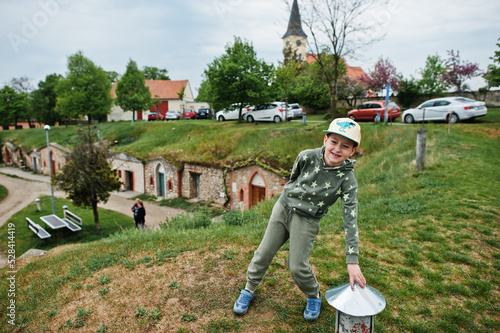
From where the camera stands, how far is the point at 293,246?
9.87 feet

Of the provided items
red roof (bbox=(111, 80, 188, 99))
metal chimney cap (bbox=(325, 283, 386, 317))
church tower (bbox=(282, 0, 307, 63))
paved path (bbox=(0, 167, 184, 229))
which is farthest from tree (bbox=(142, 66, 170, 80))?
metal chimney cap (bbox=(325, 283, 386, 317))

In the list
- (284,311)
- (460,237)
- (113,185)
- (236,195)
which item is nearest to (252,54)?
(236,195)

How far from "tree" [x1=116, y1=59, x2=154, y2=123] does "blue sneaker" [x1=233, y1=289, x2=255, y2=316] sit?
124 feet

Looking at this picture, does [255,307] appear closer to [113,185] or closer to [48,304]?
[48,304]

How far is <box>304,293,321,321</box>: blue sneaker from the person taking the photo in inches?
127

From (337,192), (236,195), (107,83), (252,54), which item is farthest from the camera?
(107,83)

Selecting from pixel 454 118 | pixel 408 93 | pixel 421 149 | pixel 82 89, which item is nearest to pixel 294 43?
pixel 408 93

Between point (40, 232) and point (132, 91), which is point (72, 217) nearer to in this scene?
point (40, 232)

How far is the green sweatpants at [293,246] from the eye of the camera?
2.98 m

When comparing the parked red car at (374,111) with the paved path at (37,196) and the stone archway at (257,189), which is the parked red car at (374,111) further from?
the paved path at (37,196)

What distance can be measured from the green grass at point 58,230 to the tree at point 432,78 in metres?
31.8

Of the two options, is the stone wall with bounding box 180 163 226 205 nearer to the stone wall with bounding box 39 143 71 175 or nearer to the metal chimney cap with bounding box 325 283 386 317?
the metal chimney cap with bounding box 325 283 386 317

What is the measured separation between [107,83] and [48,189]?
1796 centimetres

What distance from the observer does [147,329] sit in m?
3.31
